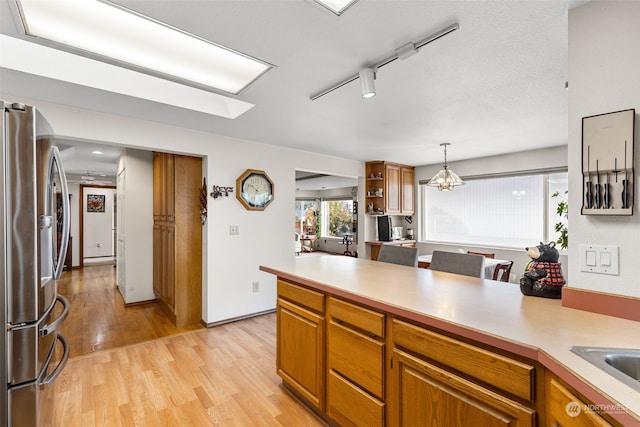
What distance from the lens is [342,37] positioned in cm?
154

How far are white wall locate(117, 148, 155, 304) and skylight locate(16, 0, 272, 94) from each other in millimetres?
2746

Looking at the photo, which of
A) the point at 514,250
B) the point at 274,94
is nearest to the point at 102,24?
the point at 274,94

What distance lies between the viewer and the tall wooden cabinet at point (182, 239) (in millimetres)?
3426

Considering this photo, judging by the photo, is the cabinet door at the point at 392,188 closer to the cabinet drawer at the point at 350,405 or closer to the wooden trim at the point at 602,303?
the cabinet drawer at the point at 350,405

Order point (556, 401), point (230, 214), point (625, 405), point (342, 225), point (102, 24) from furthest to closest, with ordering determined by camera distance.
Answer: point (342, 225) → point (230, 214) → point (102, 24) → point (556, 401) → point (625, 405)

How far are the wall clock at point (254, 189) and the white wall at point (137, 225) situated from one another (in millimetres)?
1746

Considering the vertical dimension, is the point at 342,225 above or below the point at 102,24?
below

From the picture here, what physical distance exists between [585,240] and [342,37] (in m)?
1.50

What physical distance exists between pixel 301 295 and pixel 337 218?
8.49 m

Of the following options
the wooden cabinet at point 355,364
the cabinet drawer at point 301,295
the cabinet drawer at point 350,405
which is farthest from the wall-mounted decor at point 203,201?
the cabinet drawer at point 350,405

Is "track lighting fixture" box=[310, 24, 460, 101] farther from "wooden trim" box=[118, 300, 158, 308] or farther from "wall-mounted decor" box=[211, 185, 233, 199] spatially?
"wooden trim" box=[118, 300, 158, 308]

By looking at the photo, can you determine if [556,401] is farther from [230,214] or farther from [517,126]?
[230,214]

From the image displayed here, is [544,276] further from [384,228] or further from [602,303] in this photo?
[384,228]

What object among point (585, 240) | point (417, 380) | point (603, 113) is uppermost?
point (603, 113)
